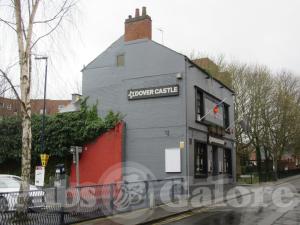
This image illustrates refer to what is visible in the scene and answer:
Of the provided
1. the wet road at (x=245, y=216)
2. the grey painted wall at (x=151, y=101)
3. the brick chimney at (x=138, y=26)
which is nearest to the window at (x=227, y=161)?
the grey painted wall at (x=151, y=101)

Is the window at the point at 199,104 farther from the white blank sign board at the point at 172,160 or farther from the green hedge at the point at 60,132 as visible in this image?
the green hedge at the point at 60,132

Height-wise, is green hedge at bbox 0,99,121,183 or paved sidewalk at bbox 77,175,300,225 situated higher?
green hedge at bbox 0,99,121,183

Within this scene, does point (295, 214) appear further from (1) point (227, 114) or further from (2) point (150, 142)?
(1) point (227, 114)

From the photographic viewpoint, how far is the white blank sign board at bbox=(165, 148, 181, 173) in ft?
80.2

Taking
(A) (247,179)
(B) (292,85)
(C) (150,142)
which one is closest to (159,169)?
(C) (150,142)

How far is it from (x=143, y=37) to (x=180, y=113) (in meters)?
5.47

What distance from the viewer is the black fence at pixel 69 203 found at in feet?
39.0

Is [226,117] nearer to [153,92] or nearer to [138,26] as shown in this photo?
[153,92]

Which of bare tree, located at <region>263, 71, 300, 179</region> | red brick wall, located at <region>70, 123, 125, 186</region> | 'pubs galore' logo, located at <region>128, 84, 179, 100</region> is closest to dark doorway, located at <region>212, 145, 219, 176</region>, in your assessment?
'pubs galore' logo, located at <region>128, 84, 179, 100</region>

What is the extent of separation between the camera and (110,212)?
598 inches

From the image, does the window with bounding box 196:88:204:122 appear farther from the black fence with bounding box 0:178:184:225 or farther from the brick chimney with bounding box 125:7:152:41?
the black fence with bounding box 0:178:184:225

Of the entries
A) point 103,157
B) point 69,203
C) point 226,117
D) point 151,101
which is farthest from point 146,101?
point 69,203

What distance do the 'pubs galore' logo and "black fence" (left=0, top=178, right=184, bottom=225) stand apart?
880 cm

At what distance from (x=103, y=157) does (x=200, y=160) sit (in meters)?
6.04
